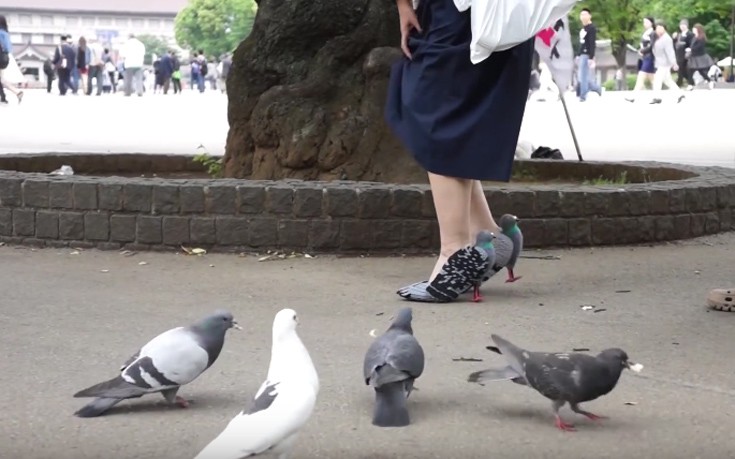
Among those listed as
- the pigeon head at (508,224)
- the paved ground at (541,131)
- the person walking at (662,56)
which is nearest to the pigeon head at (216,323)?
the pigeon head at (508,224)

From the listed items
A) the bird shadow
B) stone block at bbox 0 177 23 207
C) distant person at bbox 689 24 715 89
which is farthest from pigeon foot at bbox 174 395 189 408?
distant person at bbox 689 24 715 89

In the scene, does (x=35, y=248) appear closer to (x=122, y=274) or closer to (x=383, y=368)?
(x=122, y=274)

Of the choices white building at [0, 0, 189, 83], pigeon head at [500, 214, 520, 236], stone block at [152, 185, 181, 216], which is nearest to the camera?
pigeon head at [500, 214, 520, 236]

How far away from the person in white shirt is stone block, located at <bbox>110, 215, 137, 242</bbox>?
113ft

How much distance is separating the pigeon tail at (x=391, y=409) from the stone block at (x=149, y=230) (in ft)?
10.9

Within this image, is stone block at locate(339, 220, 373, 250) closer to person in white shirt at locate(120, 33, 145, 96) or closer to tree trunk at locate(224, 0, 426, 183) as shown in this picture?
tree trunk at locate(224, 0, 426, 183)

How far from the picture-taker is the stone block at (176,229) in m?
6.64

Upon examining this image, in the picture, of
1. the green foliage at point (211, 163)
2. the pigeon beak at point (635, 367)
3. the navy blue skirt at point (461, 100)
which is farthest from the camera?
the green foliage at point (211, 163)

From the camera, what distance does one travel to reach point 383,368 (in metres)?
3.54

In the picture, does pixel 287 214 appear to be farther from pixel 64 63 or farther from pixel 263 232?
pixel 64 63

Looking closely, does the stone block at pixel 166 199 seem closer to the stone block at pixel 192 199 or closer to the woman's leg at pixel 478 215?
the stone block at pixel 192 199

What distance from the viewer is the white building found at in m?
110

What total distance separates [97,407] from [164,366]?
0.90 ft

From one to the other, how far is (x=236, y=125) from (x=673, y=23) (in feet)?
191
